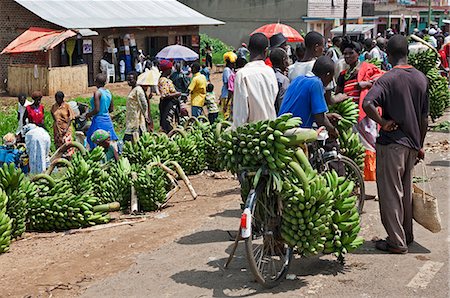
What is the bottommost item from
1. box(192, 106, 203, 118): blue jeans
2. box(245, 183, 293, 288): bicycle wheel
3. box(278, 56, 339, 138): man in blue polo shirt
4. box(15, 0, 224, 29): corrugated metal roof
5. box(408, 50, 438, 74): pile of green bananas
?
box(245, 183, 293, 288): bicycle wheel

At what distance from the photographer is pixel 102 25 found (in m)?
27.5

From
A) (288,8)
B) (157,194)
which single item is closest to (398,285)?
(157,194)

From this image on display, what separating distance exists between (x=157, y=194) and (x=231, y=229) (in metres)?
1.63

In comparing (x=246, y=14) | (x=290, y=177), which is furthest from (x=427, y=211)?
(x=246, y=14)

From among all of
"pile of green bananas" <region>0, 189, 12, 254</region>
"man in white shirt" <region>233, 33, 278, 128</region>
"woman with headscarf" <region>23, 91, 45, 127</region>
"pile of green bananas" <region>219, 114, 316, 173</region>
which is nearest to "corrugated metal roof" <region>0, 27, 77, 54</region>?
"woman with headscarf" <region>23, 91, 45, 127</region>

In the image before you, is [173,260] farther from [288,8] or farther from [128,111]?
[288,8]

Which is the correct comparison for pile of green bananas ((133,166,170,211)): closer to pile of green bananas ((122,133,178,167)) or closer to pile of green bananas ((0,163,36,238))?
pile of green bananas ((122,133,178,167))

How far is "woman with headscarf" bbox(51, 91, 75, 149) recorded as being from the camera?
12.4 meters

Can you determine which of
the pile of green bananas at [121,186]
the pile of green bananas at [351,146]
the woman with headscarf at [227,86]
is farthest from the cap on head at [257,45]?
the woman with headscarf at [227,86]

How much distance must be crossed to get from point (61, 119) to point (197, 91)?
3.45 meters

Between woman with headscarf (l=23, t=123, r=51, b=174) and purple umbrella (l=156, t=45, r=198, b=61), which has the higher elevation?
purple umbrella (l=156, t=45, r=198, b=61)

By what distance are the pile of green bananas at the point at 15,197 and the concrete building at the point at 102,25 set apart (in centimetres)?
1847

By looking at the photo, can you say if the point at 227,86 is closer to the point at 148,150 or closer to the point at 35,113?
the point at 35,113

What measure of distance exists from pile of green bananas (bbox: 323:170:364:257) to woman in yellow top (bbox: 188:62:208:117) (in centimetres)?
891
